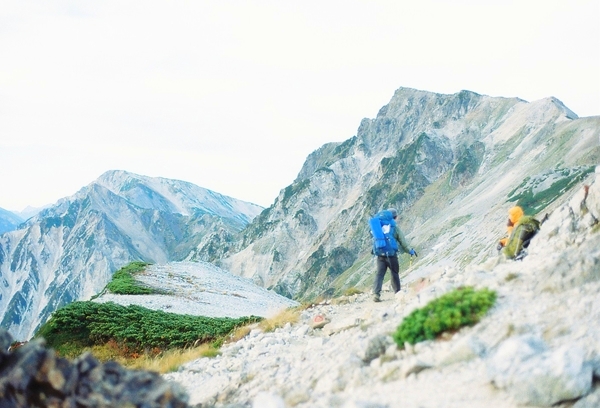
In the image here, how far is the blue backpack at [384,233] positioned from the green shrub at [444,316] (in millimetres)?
5488

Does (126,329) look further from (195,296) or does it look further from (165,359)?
(195,296)

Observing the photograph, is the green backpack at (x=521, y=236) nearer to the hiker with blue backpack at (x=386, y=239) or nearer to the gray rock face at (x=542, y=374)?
the hiker with blue backpack at (x=386, y=239)

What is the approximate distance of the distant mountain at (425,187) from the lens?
80.3 metres

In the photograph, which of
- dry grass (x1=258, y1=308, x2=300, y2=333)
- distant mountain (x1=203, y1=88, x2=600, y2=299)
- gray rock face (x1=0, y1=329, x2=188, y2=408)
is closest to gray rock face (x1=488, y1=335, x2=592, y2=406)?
gray rock face (x1=0, y1=329, x2=188, y2=408)

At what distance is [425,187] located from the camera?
138 m

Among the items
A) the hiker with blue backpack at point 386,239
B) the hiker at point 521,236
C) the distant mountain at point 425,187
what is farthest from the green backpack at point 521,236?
the distant mountain at point 425,187

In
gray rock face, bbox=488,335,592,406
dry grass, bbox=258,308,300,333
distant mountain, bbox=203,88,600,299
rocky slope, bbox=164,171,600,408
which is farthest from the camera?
distant mountain, bbox=203,88,600,299

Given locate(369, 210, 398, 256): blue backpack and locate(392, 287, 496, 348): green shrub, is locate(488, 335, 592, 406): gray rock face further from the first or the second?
locate(369, 210, 398, 256): blue backpack

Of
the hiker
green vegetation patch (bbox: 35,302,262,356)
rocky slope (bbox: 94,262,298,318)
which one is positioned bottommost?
rocky slope (bbox: 94,262,298,318)

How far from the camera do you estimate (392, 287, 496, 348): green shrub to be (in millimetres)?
7824

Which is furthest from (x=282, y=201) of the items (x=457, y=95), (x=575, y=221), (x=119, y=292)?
(x=575, y=221)

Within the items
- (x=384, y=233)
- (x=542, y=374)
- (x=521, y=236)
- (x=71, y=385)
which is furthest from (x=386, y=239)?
(x=71, y=385)

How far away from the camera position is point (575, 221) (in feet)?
32.9

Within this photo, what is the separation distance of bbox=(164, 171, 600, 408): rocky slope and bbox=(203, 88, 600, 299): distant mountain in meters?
46.8
